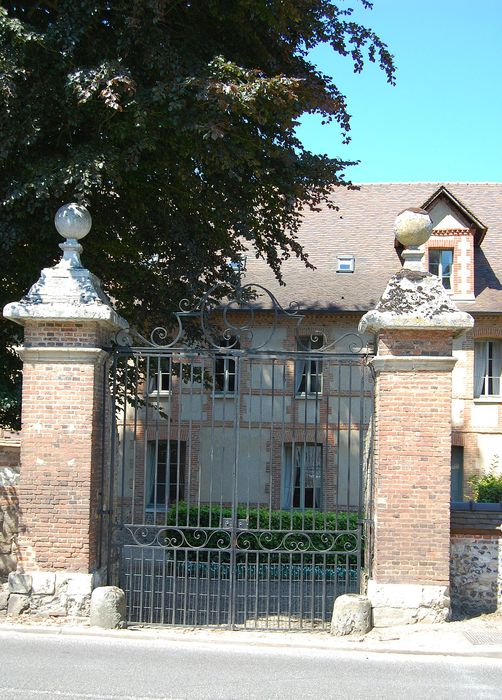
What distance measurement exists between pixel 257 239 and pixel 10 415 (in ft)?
16.5

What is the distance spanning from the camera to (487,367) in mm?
22547

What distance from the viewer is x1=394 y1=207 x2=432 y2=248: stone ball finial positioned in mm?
8625

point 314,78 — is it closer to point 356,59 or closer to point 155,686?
point 356,59

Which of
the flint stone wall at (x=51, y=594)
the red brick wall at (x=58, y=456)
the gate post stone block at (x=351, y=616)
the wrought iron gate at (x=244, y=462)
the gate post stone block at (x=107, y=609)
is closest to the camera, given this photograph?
the gate post stone block at (x=351, y=616)

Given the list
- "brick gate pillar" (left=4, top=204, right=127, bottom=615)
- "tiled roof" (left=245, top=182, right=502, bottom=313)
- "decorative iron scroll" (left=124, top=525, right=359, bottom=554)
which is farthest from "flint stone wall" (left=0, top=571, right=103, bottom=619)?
"tiled roof" (left=245, top=182, right=502, bottom=313)

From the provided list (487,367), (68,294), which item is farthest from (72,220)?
(487,367)

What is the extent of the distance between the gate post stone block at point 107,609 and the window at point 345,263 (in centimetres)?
1663

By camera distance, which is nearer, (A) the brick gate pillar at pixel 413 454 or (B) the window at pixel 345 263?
(A) the brick gate pillar at pixel 413 454

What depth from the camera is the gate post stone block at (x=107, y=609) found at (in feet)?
27.1

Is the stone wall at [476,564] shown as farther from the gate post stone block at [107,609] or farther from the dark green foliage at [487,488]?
the dark green foliage at [487,488]

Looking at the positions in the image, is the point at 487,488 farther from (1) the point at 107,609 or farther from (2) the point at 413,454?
(1) the point at 107,609

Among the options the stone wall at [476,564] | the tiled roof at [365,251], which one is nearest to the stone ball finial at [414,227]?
the stone wall at [476,564]

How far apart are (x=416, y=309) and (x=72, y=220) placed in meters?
3.79

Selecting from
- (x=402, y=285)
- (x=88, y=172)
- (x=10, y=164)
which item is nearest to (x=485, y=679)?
(x=402, y=285)
